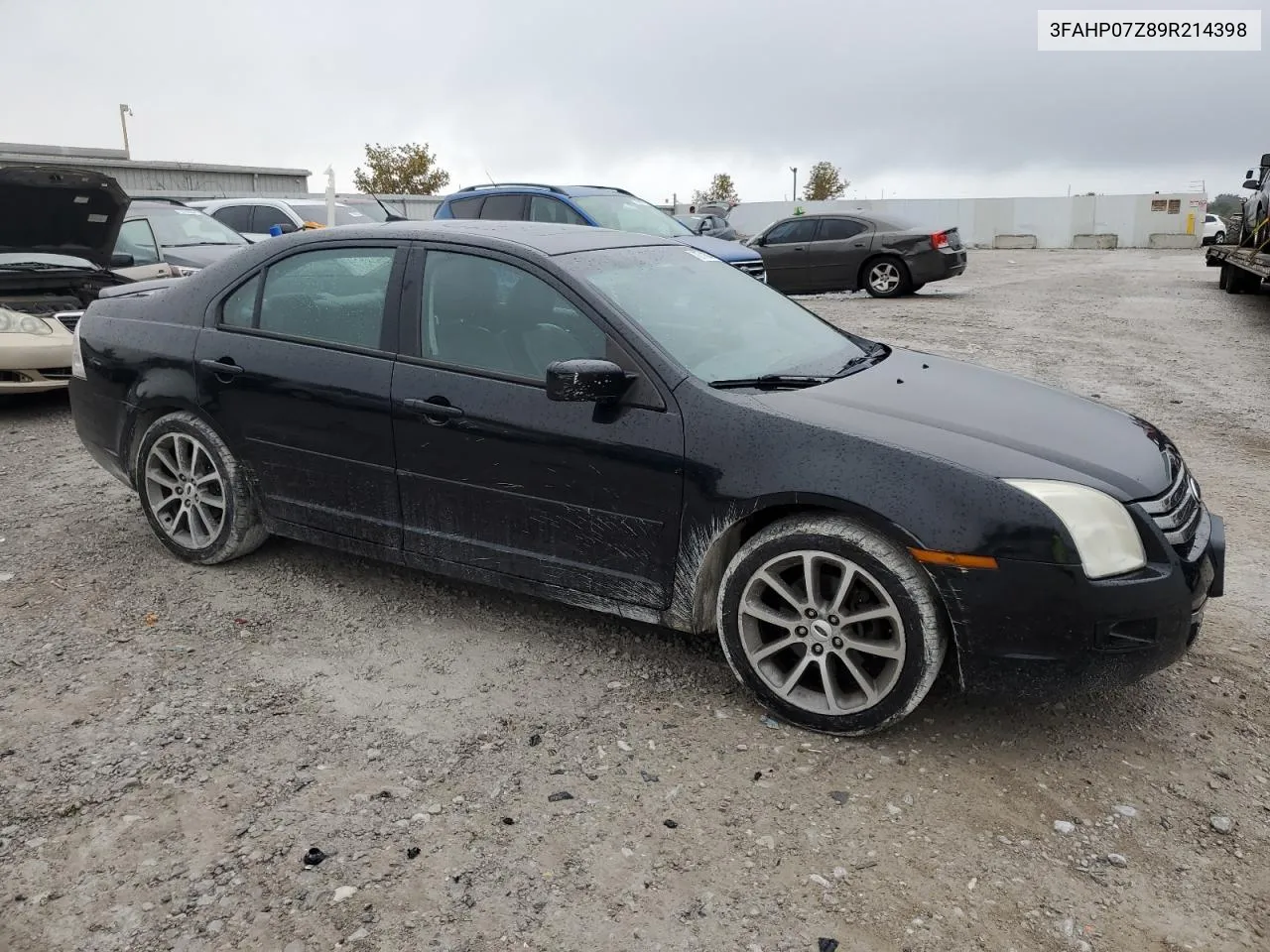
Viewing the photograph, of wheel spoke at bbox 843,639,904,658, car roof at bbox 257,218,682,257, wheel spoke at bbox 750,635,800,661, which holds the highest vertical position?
car roof at bbox 257,218,682,257

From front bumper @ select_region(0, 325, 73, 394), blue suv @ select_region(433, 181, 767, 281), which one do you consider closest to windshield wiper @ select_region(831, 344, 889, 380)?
front bumper @ select_region(0, 325, 73, 394)

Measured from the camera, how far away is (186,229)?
1092cm

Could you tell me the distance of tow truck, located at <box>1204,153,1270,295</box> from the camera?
15.2 m

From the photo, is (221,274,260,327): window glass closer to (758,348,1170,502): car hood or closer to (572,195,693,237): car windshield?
(758,348,1170,502): car hood

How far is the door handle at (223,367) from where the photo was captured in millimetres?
4508

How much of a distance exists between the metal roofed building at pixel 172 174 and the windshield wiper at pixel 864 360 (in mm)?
19844

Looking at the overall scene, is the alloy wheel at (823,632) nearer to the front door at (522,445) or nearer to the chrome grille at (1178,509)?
the front door at (522,445)

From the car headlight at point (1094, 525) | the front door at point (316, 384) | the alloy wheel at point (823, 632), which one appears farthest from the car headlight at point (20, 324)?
the car headlight at point (1094, 525)

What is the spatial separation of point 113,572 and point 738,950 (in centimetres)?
359

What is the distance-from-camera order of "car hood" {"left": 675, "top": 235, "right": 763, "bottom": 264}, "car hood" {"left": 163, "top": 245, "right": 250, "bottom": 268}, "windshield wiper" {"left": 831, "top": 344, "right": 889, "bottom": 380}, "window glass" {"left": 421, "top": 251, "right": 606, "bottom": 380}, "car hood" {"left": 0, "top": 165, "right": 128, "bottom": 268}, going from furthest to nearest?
"car hood" {"left": 675, "top": 235, "right": 763, "bottom": 264} → "car hood" {"left": 163, "top": 245, "right": 250, "bottom": 268} → "car hood" {"left": 0, "top": 165, "right": 128, "bottom": 268} → "windshield wiper" {"left": 831, "top": 344, "right": 889, "bottom": 380} → "window glass" {"left": 421, "top": 251, "right": 606, "bottom": 380}

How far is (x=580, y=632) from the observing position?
168 inches

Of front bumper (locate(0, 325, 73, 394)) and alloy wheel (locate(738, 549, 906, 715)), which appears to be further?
front bumper (locate(0, 325, 73, 394))

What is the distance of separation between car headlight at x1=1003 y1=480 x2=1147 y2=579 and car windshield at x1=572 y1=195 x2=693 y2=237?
343 inches

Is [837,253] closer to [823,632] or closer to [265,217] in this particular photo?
[265,217]
